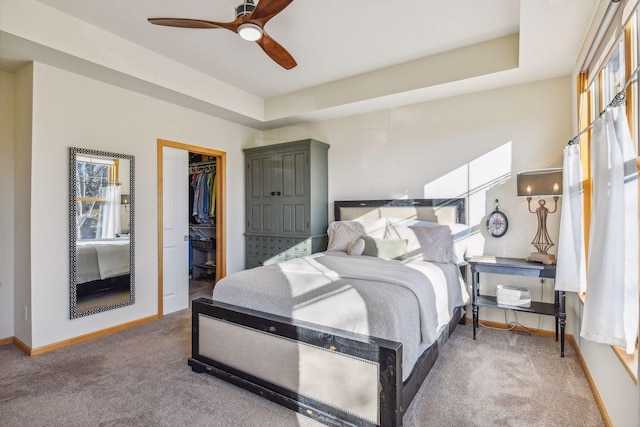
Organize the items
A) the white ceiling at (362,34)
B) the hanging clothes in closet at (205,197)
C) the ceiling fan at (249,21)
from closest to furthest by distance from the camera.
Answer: the ceiling fan at (249,21)
the white ceiling at (362,34)
the hanging clothes in closet at (205,197)

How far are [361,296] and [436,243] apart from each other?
1.53 metres

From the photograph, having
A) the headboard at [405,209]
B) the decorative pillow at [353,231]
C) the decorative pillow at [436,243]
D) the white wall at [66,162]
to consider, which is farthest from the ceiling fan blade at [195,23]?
the headboard at [405,209]

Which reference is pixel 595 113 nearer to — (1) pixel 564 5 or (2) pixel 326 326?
(1) pixel 564 5

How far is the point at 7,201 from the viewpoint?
3139 mm

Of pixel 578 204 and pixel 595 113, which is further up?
pixel 595 113

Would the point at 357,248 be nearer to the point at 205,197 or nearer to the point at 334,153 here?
the point at 334,153

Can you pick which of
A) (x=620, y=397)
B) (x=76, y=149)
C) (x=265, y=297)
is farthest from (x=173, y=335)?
(x=620, y=397)

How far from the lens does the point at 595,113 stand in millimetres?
2561

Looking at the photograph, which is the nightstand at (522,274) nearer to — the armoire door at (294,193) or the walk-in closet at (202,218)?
the armoire door at (294,193)

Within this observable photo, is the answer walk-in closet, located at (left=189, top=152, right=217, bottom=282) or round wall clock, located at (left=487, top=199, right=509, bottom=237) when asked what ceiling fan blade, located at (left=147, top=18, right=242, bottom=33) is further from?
walk-in closet, located at (left=189, top=152, right=217, bottom=282)

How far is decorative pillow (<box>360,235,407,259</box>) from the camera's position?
3.32 metres

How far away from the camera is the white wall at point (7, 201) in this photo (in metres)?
3.12

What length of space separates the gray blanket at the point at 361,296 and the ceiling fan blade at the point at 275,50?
1.76m

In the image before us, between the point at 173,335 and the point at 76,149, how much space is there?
204 cm
